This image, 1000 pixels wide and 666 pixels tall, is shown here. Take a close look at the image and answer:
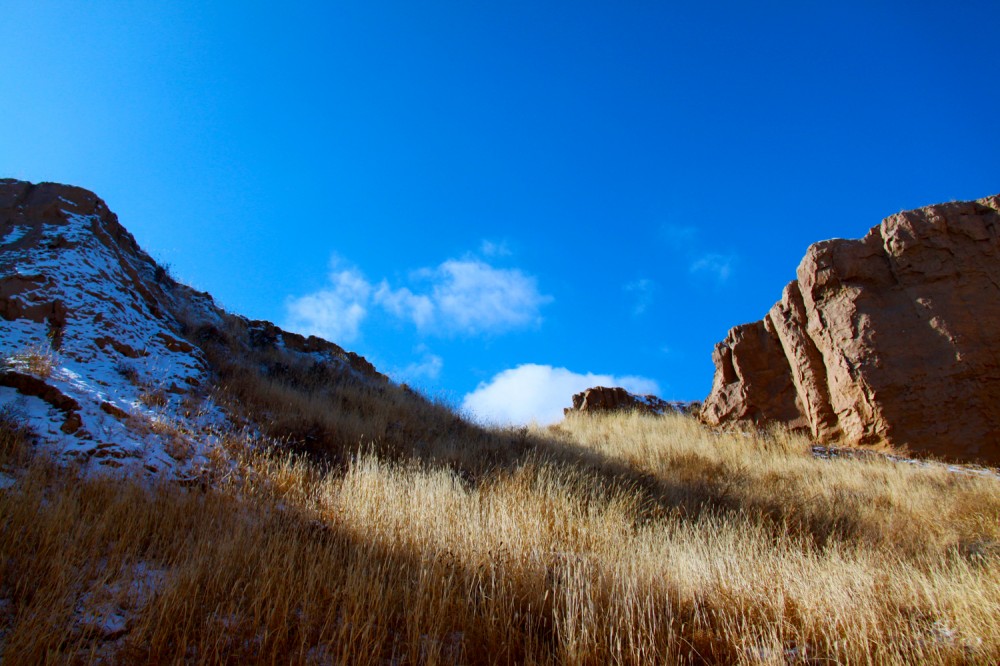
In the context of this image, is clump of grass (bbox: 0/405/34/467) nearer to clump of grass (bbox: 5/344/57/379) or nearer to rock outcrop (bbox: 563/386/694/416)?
clump of grass (bbox: 5/344/57/379)

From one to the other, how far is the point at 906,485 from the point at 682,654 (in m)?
7.29

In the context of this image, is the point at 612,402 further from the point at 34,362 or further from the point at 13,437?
the point at 13,437

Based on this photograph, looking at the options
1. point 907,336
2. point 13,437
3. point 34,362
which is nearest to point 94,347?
point 34,362

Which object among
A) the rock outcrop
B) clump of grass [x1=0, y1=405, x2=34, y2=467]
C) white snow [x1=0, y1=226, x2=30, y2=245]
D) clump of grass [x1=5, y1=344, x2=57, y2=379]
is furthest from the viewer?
the rock outcrop

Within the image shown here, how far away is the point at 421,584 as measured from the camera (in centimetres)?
324

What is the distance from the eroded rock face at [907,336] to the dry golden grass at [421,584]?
4.89 meters

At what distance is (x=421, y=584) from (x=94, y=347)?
280 inches

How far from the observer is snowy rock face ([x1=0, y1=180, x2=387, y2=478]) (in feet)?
18.0

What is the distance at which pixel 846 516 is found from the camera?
656 cm

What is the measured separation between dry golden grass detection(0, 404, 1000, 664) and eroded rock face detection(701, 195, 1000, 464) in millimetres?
4886

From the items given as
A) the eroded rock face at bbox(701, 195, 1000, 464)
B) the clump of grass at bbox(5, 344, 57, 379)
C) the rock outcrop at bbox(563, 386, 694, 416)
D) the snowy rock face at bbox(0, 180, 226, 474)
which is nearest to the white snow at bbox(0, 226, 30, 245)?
the snowy rock face at bbox(0, 180, 226, 474)

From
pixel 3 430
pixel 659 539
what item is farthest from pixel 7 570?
pixel 659 539

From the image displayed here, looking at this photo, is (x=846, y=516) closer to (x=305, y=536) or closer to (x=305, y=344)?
(x=305, y=536)

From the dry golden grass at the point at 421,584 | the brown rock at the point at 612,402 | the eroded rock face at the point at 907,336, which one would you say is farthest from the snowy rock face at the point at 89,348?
the brown rock at the point at 612,402
